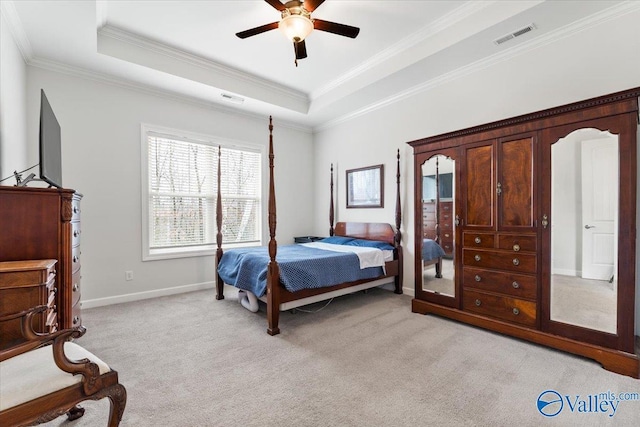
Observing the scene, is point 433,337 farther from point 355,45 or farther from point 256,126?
point 256,126

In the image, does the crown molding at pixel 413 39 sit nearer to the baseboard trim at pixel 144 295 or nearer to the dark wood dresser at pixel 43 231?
the dark wood dresser at pixel 43 231

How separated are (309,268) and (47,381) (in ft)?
7.16

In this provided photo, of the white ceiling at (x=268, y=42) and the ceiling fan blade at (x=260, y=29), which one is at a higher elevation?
the white ceiling at (x=268, y=42)

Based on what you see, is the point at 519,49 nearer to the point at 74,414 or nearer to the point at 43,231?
the point at 43,231

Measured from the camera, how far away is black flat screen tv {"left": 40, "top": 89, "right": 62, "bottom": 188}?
200cm

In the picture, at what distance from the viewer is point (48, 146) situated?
2164 mm

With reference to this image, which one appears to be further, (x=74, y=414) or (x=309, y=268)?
(x=309, y=268)

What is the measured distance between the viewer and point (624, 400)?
5.79 feet

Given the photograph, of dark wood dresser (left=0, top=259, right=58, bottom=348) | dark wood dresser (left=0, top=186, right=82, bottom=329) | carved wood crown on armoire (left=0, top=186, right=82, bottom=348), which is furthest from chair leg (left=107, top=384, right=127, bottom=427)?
dark wood dresser (left=0, top=186, right=82, bottom=329)

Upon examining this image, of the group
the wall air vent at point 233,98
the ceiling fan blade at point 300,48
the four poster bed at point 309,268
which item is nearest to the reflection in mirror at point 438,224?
the four poster bed at point 309,268

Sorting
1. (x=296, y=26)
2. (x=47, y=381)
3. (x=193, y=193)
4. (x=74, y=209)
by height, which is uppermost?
(x=296, y=26)

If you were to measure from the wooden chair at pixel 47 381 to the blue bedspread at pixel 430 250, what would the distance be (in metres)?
3.00

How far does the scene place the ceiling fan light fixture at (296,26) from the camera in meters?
2.35
